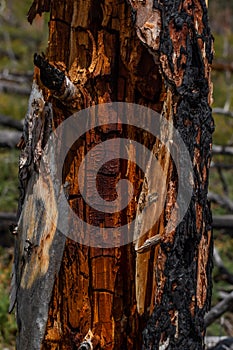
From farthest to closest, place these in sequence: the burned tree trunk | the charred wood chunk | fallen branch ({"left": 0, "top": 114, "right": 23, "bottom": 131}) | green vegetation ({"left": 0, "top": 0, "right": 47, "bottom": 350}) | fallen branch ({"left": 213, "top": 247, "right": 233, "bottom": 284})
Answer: fallen branch ({"left": 0, "top": 114, "right": 23, "bottom": 131}), fallen branch ({"left": 213, "top": 247, "right": 233, "bottom": 284}), green vegetation ({"left": 0, "top": 0, "right": 47, "bottom": 350}), the burned tree trunk, the charred wood chunk

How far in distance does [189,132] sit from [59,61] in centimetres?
52

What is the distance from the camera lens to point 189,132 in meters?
1.81

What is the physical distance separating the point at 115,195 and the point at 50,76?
475mm

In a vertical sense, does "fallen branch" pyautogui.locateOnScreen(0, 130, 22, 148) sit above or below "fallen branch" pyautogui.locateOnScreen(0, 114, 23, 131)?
below

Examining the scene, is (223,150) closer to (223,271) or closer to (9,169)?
(223,271)

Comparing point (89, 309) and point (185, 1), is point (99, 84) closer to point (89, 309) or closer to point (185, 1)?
point (185, 1)

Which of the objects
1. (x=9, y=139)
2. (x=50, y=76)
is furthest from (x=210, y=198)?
(x=50, y=76)

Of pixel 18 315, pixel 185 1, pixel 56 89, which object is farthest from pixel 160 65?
pixel 18 315

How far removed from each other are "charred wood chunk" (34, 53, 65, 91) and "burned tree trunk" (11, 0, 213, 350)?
0.07 meters

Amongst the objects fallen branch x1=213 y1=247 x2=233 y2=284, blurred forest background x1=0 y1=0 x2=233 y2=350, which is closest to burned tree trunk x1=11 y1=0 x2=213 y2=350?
blurred forest background x1=0 y1=0 x2=233 y2=350

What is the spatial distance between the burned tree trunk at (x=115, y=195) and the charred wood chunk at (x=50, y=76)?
0.22 ft

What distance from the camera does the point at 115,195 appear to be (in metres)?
1.92

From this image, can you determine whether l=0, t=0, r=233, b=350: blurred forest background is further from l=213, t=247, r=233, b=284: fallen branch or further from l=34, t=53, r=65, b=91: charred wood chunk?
l=34, t=53, r=65, b=91: charred wood chunk

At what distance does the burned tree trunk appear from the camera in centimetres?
181
